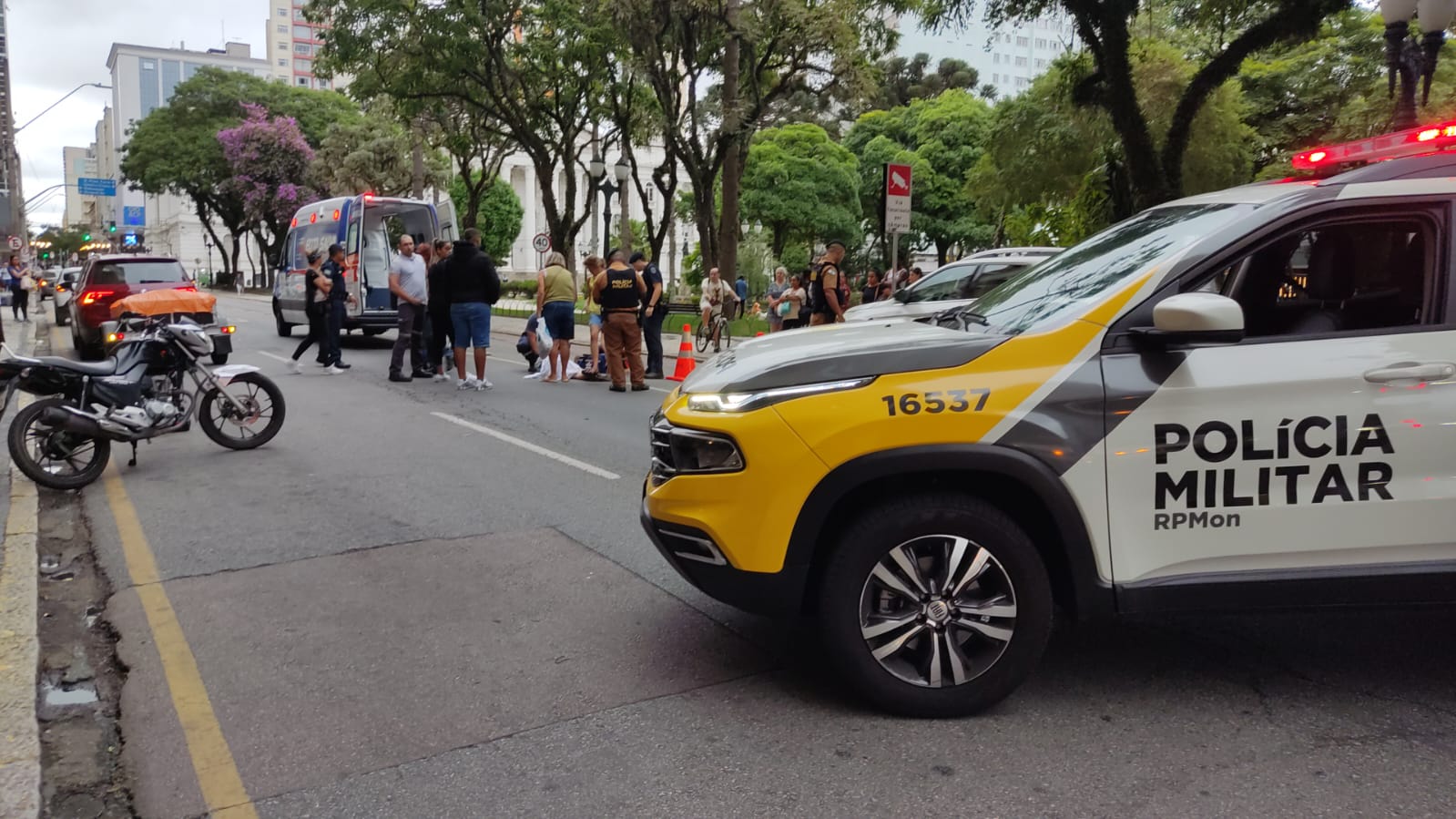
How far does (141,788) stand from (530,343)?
1208 cm

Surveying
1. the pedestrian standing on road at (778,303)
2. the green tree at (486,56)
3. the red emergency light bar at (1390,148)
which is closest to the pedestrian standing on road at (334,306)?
the pedestrian standing on road at (778,303)

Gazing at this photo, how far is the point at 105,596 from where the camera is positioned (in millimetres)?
5457

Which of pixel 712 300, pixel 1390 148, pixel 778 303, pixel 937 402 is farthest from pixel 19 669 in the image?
pixel 778 303

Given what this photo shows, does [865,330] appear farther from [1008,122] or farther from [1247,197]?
[1008,122]

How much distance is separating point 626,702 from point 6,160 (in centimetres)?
4613

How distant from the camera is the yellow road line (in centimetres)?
339

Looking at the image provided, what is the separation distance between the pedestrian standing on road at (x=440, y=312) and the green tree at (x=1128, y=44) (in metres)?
8.14

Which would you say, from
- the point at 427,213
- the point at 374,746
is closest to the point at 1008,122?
the point at 427,213

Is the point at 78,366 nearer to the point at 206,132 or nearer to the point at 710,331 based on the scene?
the point at 710,331

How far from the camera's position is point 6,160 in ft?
134

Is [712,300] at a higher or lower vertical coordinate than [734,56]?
lower

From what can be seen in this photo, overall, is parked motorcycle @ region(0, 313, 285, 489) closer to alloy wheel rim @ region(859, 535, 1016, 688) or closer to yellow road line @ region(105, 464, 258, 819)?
yellow road line @ region(105, 464, 258, 819)

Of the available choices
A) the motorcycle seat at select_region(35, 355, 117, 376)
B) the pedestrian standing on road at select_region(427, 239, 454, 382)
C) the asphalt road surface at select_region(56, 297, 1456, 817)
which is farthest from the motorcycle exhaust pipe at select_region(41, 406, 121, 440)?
the pedestrian standing on road at select_region(427, 239, 454, 382)

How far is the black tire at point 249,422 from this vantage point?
355 inches
